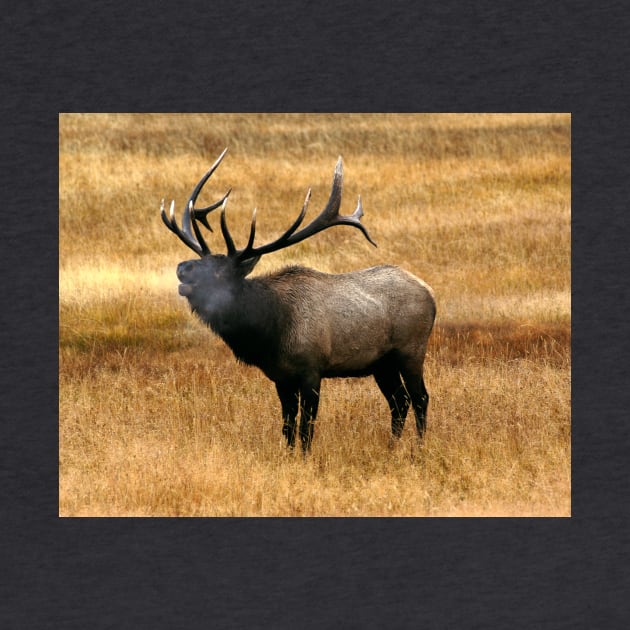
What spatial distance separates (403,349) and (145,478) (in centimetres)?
286

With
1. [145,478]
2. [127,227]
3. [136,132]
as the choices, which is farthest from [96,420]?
[136,132]

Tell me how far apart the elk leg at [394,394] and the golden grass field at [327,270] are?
0.16 m

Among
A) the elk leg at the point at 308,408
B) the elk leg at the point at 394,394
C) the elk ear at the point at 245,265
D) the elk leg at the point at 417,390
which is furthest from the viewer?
the elk leg at the point at 394,394

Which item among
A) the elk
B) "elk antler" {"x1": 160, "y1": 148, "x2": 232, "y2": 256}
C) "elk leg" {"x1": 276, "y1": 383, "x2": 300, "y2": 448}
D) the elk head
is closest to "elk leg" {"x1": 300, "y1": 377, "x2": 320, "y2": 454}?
the elk

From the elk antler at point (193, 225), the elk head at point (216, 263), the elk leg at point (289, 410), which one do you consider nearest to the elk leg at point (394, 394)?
the elk leg at point (289, 410)

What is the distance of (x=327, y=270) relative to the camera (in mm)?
17312

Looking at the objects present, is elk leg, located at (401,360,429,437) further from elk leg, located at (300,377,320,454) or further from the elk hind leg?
elk leg, located at (300,377,320,454)

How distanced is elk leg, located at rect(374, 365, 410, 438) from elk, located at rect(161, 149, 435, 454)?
0.5 inches

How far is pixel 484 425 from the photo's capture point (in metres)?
11.4

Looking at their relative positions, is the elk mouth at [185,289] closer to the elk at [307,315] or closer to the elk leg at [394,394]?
the elk at [307,315]

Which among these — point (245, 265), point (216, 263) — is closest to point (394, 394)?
point (245, 265)

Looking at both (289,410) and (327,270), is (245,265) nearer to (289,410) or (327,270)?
(289,410)

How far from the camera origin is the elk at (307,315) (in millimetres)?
10000

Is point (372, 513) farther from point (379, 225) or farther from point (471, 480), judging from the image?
point (379, 225)
